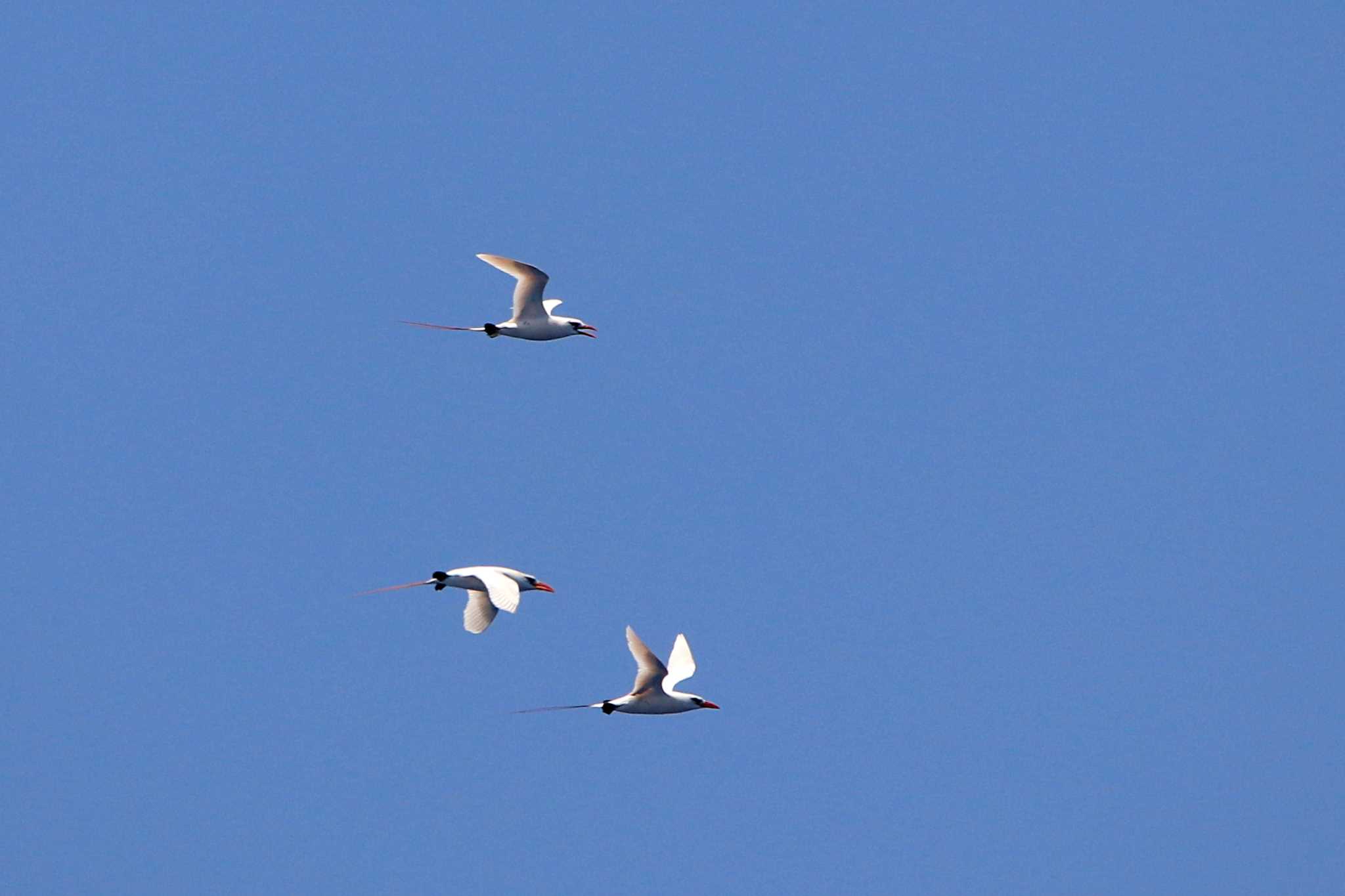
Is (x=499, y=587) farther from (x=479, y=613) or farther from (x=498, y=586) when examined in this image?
(x=479, y=613)

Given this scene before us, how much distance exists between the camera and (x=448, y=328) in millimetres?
47406

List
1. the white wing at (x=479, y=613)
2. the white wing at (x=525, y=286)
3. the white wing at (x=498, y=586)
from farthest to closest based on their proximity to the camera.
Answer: the white wing at (x=479, y=613) → the white wing at (x=525, y=286) → the white wing at (x=498, y=586)

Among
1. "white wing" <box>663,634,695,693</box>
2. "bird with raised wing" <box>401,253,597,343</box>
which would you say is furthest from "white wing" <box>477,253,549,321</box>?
"white wing" <box>663,634,695,693</box>

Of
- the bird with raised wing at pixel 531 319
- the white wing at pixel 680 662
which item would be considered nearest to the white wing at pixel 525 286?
the bird with raised wing at pixel 531 319

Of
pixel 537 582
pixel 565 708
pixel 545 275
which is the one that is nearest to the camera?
pixel 565 708

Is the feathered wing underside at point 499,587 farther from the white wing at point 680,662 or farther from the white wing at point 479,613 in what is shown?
the white wing at point 680,662

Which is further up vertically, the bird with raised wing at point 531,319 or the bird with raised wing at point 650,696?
the bird with raised wing at point 531,319

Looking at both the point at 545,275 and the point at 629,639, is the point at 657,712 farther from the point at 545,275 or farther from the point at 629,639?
the point at 545,275

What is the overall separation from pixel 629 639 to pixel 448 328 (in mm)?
8267

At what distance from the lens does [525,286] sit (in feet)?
167

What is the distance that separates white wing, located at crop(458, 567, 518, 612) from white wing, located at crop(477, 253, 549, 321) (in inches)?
250

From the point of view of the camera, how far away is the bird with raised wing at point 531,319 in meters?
50.4

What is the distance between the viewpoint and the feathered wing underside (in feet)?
156

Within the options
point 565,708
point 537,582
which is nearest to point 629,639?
point 565,708
